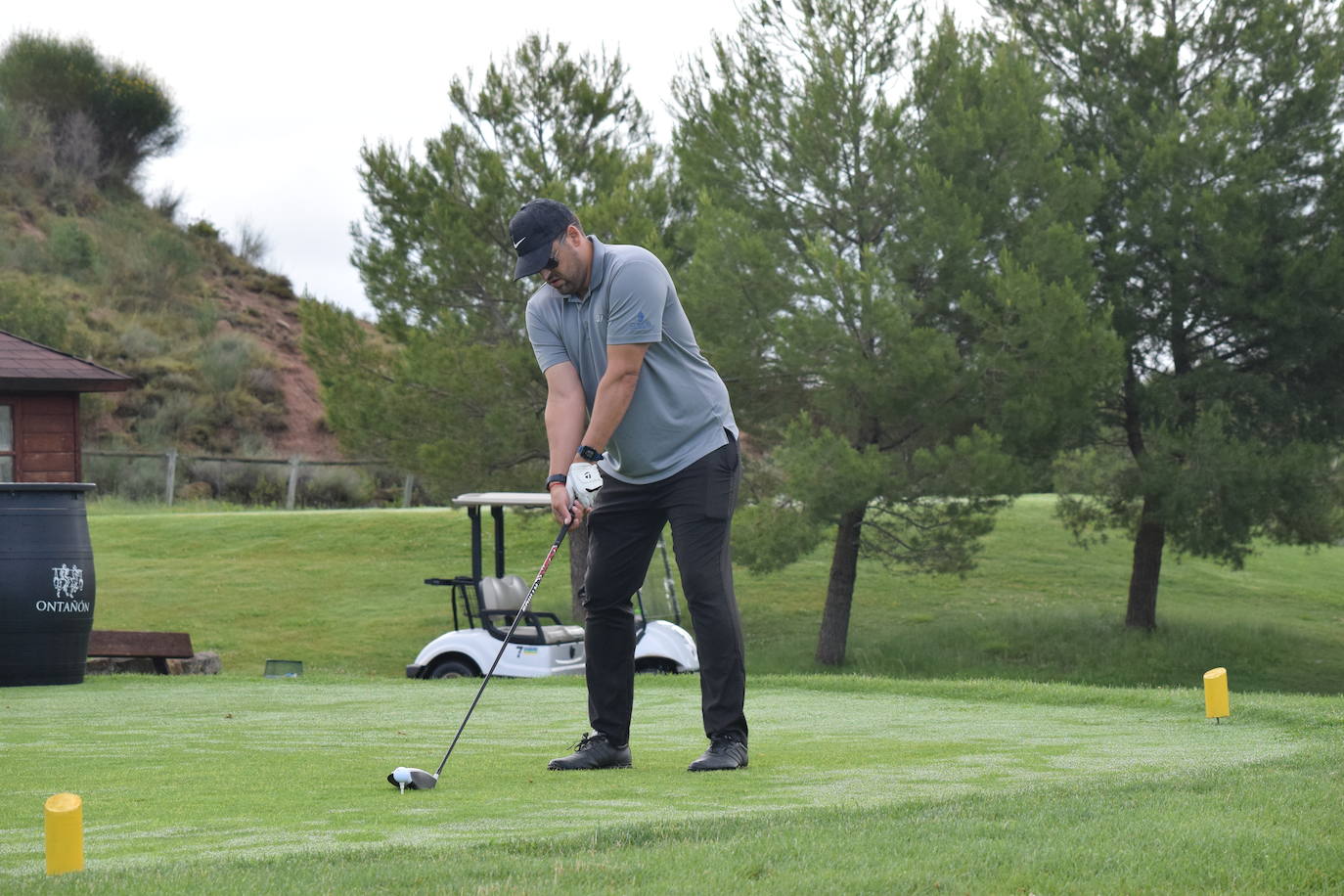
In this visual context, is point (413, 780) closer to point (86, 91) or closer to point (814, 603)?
point (814, 603)

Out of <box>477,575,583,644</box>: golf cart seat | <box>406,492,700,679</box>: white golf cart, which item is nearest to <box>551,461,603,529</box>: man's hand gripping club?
<box>477,575,583,644</box>: golf cart seat

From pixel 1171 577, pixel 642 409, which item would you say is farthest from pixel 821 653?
pixel 642 409

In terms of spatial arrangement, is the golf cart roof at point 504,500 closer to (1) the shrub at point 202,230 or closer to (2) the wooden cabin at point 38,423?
(2) the wooden cabin at point 38,423

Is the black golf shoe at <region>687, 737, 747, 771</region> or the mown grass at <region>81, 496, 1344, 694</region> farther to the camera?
the mown grass at <region>81, 496, 1344, 694</region>

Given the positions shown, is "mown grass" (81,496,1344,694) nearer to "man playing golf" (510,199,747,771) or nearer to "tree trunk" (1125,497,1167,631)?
"tree trunk" (1125,497,1167,631)

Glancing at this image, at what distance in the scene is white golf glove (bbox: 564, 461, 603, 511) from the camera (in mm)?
4418

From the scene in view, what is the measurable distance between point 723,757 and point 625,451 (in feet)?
3.09

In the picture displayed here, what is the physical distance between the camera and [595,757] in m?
4.46

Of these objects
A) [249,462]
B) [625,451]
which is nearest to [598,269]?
[625,451]

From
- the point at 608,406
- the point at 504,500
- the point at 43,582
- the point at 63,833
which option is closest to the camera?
the point at 63,833

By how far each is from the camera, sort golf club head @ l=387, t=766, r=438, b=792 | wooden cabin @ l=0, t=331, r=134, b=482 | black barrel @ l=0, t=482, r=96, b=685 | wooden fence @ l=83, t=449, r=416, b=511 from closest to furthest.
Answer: golf club head @ l=387, t=766, r=438, b=792 < black barrel @ l=0, t=482, r=96, b=685 < wooden cabin @ l=0, t=331, r=134, b=482 < wooden fence @ l=83, t=449, r=416, b=511

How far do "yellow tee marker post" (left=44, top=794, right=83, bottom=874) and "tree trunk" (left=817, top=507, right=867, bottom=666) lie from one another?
1616cm

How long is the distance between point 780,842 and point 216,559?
2355 centimetres

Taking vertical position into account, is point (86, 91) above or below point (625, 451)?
above
